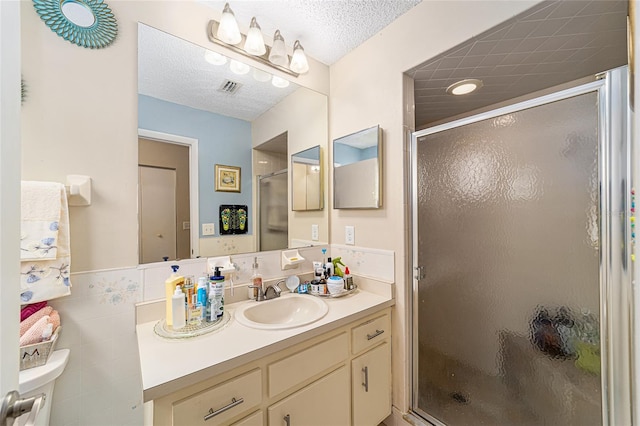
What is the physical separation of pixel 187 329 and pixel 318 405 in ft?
2.12

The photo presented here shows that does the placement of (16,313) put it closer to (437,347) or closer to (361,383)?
(361,383)

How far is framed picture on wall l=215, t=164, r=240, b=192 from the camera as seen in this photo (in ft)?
4.53

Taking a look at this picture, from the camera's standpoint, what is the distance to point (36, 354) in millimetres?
813

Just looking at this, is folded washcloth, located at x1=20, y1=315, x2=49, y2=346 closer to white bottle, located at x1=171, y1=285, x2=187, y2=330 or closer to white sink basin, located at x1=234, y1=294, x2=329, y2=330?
white bottle, located at x1=171, y1=285, x2=187, y2=330

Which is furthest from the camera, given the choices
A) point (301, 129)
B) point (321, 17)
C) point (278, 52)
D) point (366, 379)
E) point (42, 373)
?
point (301, 129)

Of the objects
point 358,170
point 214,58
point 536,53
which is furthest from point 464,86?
point 214,58

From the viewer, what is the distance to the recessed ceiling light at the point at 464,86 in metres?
1.55

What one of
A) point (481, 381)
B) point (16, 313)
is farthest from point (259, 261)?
point (481, 381)

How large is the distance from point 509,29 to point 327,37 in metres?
0.95

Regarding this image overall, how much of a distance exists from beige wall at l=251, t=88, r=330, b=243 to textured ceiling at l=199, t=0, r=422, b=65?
33 cm

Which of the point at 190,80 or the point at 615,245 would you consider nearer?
the point at 615,245

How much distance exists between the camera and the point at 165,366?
0.80 meters

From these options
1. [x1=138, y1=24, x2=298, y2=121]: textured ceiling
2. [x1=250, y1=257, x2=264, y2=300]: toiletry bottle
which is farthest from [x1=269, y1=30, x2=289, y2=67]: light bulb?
[x1=250, y1=257, x2=264, y2=300]: toiletry bottle

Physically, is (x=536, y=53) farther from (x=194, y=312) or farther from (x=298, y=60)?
(x=194, y=312)
